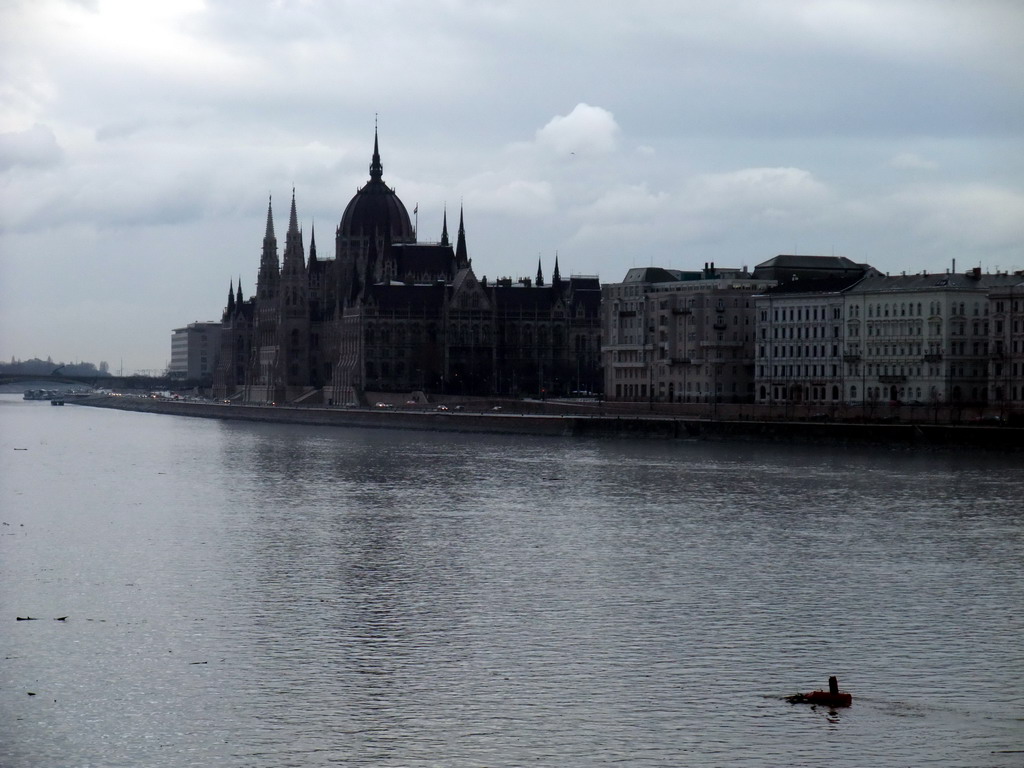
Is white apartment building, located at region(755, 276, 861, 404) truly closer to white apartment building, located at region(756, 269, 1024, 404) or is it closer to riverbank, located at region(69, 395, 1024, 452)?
white apartment building, located at region(756, 269, 1024, 404)

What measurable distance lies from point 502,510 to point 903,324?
64.6 metres

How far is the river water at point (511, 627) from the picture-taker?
25703mm

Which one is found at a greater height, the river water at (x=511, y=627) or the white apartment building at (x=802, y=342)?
the white apartment building at (x=802, y=342)

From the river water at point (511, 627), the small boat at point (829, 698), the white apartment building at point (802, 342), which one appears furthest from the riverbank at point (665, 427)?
the small boat at point (829, 698)

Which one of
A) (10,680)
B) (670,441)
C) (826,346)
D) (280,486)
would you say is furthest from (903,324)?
(10,680)

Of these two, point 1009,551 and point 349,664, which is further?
point 1009,551

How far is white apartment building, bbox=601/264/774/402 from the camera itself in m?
136

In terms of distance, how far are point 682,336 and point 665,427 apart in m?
27.1

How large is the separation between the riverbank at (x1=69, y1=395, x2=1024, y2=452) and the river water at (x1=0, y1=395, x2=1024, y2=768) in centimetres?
2695

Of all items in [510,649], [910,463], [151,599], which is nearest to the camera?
[510,649]

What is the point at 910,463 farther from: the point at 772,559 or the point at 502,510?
the point at 772,559

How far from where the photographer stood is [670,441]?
110m

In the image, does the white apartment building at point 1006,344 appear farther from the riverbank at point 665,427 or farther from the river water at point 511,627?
the river water at point 511,627

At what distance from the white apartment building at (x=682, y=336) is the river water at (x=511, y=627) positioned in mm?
67663
